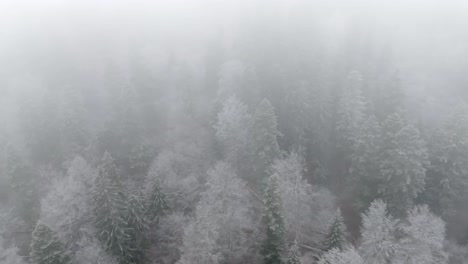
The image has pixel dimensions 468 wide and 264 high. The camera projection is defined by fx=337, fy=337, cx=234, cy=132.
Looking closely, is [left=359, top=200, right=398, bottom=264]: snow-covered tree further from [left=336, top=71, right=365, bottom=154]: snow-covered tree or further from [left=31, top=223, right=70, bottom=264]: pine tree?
[left=31, top=223, right=70, bottom=264]: pine tree

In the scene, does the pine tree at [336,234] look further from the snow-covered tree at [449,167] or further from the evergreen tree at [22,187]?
the evergreen tree at [22,187]

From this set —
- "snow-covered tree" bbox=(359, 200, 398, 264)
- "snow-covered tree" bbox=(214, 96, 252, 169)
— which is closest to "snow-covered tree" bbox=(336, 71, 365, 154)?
"snow-covered tree" bbox=(214, 96, 252, 169)

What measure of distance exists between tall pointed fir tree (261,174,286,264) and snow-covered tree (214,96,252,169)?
13509mm

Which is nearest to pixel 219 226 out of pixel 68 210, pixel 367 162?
pixel 68 210

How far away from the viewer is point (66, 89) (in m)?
60.4

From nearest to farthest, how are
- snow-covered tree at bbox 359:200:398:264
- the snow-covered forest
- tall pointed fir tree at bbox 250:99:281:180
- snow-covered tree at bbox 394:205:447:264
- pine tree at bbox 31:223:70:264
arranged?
snow-covered tree at bbox 394:205:447:264
snow-covered tree at bbox 359:200:398:264
pine tree at bbox 31:223:70:264
the snow-covered forest
tall pointed fir tree at bbox 250:99:281:180

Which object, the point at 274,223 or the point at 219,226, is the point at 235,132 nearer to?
the point at 219,226

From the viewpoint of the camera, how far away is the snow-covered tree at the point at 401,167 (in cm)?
4088

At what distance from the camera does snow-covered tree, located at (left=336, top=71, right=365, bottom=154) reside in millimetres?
49625

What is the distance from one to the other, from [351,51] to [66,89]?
54437 millimetres

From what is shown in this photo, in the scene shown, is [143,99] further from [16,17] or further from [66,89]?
[16,17]

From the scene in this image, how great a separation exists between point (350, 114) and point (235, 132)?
17.4m

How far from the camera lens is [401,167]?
4138 cm

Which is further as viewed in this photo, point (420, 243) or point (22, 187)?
point (22, 187)
